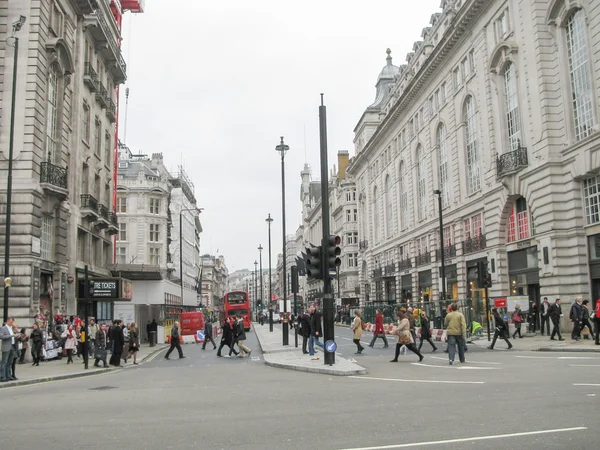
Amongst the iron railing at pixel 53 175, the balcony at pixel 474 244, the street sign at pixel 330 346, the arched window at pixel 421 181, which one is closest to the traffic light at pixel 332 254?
the street sign at pixel 330 346

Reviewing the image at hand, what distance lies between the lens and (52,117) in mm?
31266

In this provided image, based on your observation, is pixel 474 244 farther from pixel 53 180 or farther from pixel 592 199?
pixel 53 180

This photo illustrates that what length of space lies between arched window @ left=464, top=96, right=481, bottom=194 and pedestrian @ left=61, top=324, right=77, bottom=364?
2670 centimetres

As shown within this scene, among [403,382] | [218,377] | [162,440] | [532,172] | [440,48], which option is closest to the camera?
[162,440]

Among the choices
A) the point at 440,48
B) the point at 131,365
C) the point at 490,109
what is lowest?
the point at 131,365

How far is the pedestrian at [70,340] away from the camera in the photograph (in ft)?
82.2

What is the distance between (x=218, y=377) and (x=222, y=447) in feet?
32.5

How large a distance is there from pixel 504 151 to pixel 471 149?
6.38 meters

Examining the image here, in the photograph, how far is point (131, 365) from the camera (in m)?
23.9

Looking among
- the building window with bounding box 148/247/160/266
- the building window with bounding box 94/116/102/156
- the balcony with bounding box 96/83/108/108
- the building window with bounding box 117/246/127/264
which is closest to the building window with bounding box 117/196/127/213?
the building window with bounding box 117/246/127/264

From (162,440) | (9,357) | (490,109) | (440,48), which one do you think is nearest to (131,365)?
(9,357)

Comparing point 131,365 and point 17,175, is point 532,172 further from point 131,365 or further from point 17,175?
point 17,175

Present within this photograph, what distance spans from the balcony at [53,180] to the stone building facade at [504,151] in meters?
20.9

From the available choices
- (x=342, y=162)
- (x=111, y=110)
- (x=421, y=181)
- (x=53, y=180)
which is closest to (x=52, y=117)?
(x=53, y=180)
